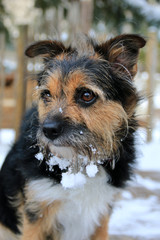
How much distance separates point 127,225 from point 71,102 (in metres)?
1.91

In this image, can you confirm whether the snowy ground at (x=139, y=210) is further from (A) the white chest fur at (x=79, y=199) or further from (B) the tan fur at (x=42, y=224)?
(B) the tan fur at (x=42, y=224)

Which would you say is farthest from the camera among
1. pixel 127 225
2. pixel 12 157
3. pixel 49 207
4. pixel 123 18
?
pixel 123 18

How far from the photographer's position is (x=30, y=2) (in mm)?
6738

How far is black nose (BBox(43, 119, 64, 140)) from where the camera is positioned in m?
2.29

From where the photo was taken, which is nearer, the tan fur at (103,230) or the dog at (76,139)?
the dog at (76,139)

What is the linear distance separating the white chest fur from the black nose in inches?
20.3

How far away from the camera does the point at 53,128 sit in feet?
7.52

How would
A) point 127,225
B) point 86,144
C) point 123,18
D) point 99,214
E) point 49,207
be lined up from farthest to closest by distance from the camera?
point 123,18
point 127,225
point 99,214
point 49,207
point 86,144

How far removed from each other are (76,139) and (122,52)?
0.91 meters

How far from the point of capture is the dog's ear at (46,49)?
2835mm

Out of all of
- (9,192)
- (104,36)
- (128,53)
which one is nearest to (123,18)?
(104,36)

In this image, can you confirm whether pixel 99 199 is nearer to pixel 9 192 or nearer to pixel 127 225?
pixel 9 192

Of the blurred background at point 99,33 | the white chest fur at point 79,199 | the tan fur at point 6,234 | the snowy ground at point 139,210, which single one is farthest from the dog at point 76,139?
the blurred background at point 99,33

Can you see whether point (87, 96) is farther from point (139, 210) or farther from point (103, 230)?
point (139, 210)
